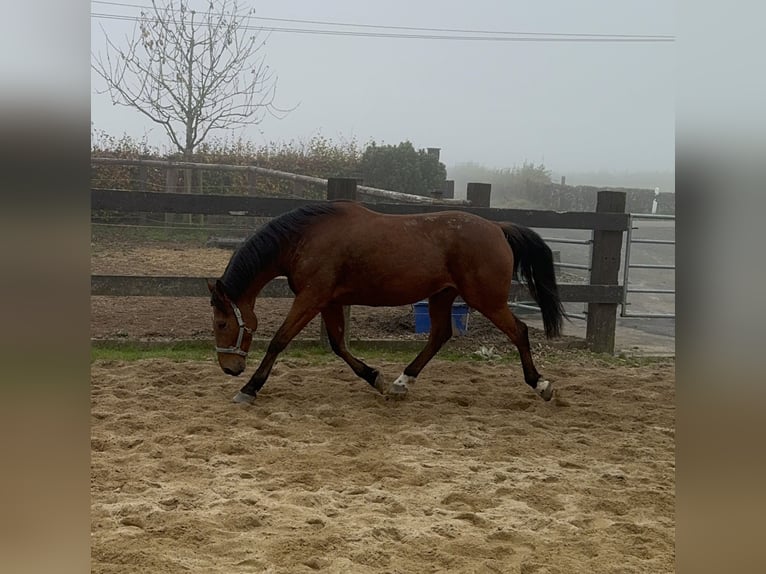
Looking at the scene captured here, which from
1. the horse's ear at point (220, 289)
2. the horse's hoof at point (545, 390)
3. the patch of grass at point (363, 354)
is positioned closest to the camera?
the horse's ear at point (220, 289)

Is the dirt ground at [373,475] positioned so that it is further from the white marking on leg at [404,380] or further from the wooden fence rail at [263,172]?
the wooden fence rail at [263,172]

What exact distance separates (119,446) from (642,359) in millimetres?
4207

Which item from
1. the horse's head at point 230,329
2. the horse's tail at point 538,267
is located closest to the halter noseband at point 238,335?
the horse's head at point 230,329

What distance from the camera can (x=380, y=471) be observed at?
A: 301cm

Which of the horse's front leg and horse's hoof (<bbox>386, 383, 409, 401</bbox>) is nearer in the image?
the horse's front leg

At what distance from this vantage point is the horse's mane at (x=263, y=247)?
4.11 meters

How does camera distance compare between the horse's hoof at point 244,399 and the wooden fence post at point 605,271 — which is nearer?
the horse's hoof at point 244,399

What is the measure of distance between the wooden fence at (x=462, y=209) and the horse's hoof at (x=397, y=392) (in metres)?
1.51

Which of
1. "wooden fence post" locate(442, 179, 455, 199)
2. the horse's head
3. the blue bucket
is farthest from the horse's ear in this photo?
"wooden fence post" locate(442, 179, 455, 199)

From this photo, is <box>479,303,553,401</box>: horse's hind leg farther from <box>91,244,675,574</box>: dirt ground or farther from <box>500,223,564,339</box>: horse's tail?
<box>500,223,564,339</box>: horse's tail

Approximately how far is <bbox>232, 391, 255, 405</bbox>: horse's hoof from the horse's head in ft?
0.65

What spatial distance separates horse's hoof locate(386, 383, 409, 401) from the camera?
4.28m

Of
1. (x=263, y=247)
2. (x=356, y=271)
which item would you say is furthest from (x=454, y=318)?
(x=263, y=247)

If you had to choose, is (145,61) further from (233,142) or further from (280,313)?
(280,313)
